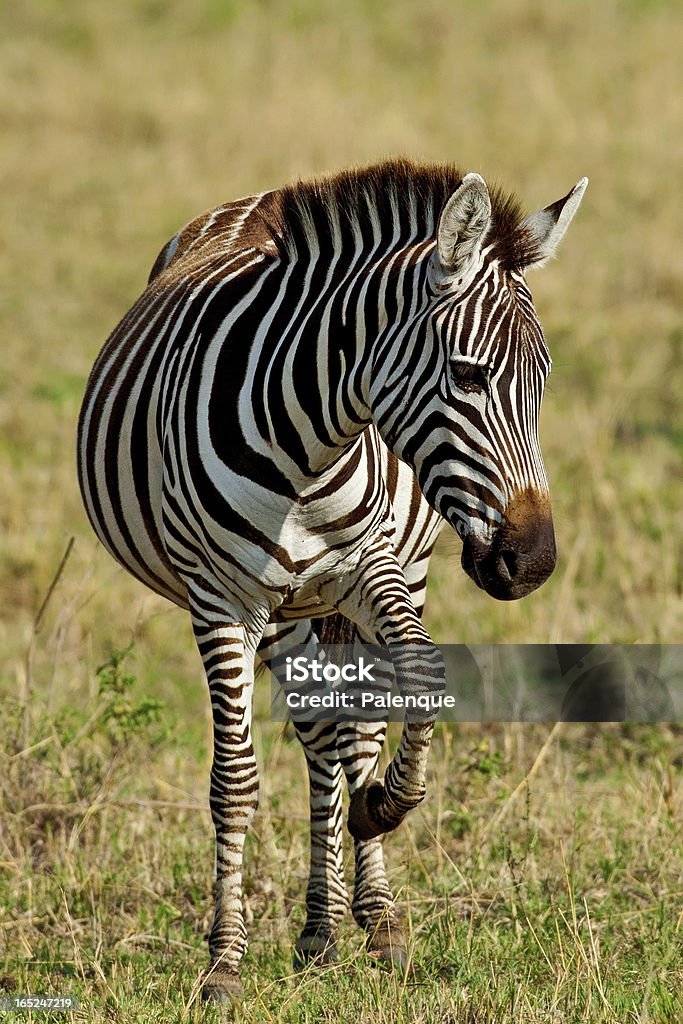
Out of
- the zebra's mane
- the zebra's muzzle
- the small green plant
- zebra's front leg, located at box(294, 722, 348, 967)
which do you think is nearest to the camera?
the zebra's muzzle

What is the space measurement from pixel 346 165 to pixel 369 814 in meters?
3.67

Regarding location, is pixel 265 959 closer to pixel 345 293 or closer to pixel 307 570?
pixel 307 570

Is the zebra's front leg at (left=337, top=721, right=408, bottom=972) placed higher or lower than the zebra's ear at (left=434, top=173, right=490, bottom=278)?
lower

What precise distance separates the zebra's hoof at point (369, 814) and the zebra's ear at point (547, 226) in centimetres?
173

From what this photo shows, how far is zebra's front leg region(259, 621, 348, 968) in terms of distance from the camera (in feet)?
16.1

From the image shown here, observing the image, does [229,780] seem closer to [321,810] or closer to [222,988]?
[222,988]

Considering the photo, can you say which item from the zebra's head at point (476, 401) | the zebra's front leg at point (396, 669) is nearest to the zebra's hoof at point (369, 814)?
the zebra's front leg at point (396, 669)

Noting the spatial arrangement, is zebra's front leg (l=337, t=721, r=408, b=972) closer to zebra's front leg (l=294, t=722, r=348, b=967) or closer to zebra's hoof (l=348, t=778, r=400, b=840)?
zebra's front leg (l=294, t=722, r=348, b=967)

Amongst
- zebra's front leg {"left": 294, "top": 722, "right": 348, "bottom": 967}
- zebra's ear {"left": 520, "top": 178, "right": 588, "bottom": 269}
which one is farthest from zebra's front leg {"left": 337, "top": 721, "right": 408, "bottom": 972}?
zebra's ear {"left": 520, "top": 178, "right": 588, "bottom": 269}

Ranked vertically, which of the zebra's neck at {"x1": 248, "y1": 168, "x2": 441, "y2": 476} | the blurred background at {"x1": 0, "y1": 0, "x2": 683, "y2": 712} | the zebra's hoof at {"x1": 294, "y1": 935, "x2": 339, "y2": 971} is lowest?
the zebra's hoof at {"x1": 294, "y1": 935, "x2": 339, "y2": 971}

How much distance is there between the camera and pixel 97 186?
1522 cm

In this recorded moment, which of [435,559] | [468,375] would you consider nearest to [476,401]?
[468,375]

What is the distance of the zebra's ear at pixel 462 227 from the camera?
3.58 m

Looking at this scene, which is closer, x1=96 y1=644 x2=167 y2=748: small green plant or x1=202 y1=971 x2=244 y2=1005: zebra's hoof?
x1=202 y1=971 x2=244 y2=1005: zebra's hoof
